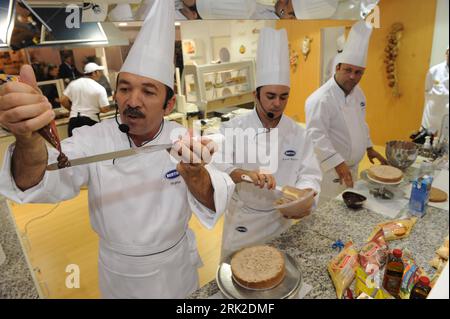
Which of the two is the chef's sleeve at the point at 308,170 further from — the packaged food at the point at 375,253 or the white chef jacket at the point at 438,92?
the white chef jacket at the point at 438,92

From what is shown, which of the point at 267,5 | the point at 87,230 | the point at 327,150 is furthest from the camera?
the point at 87,230

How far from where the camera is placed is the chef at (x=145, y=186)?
83 cm

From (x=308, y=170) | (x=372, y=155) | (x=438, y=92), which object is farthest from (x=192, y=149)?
(x=372, y=155)

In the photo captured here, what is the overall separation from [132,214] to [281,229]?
0.75 metres

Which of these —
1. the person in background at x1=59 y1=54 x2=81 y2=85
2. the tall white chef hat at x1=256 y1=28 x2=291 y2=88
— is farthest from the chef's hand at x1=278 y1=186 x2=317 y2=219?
the person in background at x1=59 y1=54 x2=81 y2=85

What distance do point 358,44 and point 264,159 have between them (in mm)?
772

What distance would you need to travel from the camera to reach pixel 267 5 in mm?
1184

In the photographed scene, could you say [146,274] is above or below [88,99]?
below

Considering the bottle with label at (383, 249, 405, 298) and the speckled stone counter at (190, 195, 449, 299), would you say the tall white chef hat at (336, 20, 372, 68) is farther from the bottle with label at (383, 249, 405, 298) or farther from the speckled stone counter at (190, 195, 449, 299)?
the bottle with label at (383, 249, 405, 298)

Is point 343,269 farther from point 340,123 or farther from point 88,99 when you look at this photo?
point 88,99

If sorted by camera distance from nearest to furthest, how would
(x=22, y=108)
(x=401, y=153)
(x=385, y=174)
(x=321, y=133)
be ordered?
(x=22, y=108), (x=385, y=174), (x=401, y=153), (x=321, y=133)

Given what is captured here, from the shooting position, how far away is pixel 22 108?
0.48m

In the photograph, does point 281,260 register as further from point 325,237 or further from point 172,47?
point 172,47

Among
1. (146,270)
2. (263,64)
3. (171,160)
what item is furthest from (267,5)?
(146,270)
